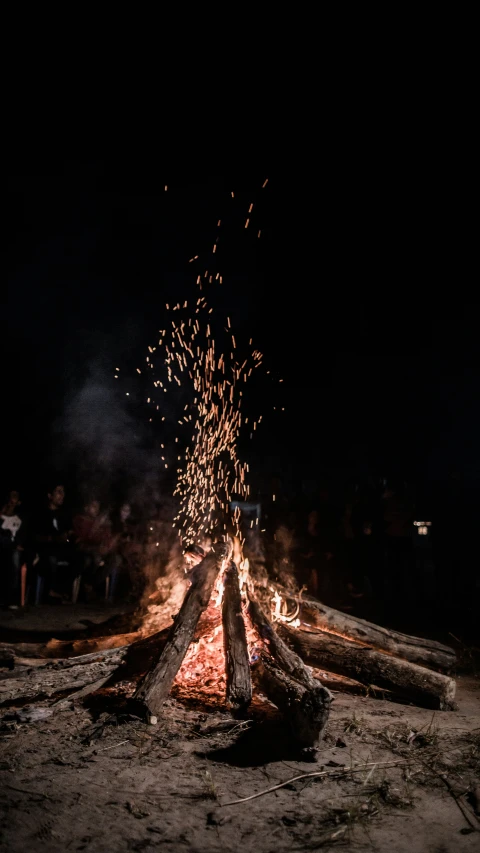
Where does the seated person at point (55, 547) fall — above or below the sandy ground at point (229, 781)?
above

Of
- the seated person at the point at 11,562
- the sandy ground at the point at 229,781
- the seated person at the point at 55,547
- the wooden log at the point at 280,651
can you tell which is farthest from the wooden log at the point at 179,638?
the seated person at the point at 11,562

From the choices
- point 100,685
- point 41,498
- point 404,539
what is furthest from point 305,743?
point 41,498

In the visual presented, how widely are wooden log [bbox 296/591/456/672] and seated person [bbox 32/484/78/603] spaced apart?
5.45 m

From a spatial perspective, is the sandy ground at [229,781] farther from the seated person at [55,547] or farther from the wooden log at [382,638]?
the seated person at [55,547]

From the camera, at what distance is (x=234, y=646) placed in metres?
5.04

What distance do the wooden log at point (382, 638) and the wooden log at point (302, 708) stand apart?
1.71m

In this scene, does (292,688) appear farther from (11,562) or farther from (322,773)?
(11,562)

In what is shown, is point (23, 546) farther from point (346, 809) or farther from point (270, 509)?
point (346, 809)

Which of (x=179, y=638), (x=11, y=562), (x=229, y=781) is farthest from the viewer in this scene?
(x=11, y=562)

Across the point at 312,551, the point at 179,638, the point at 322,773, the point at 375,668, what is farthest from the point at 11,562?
the point at 322,773

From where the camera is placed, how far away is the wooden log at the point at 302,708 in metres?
3.67

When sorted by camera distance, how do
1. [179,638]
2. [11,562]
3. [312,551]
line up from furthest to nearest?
[312,551] → [11,562] → [179,638]

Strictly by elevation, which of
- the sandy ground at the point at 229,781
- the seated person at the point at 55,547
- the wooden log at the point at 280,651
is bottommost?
the sandy ground at the point at 229,781

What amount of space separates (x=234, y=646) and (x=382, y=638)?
6.13 ft
